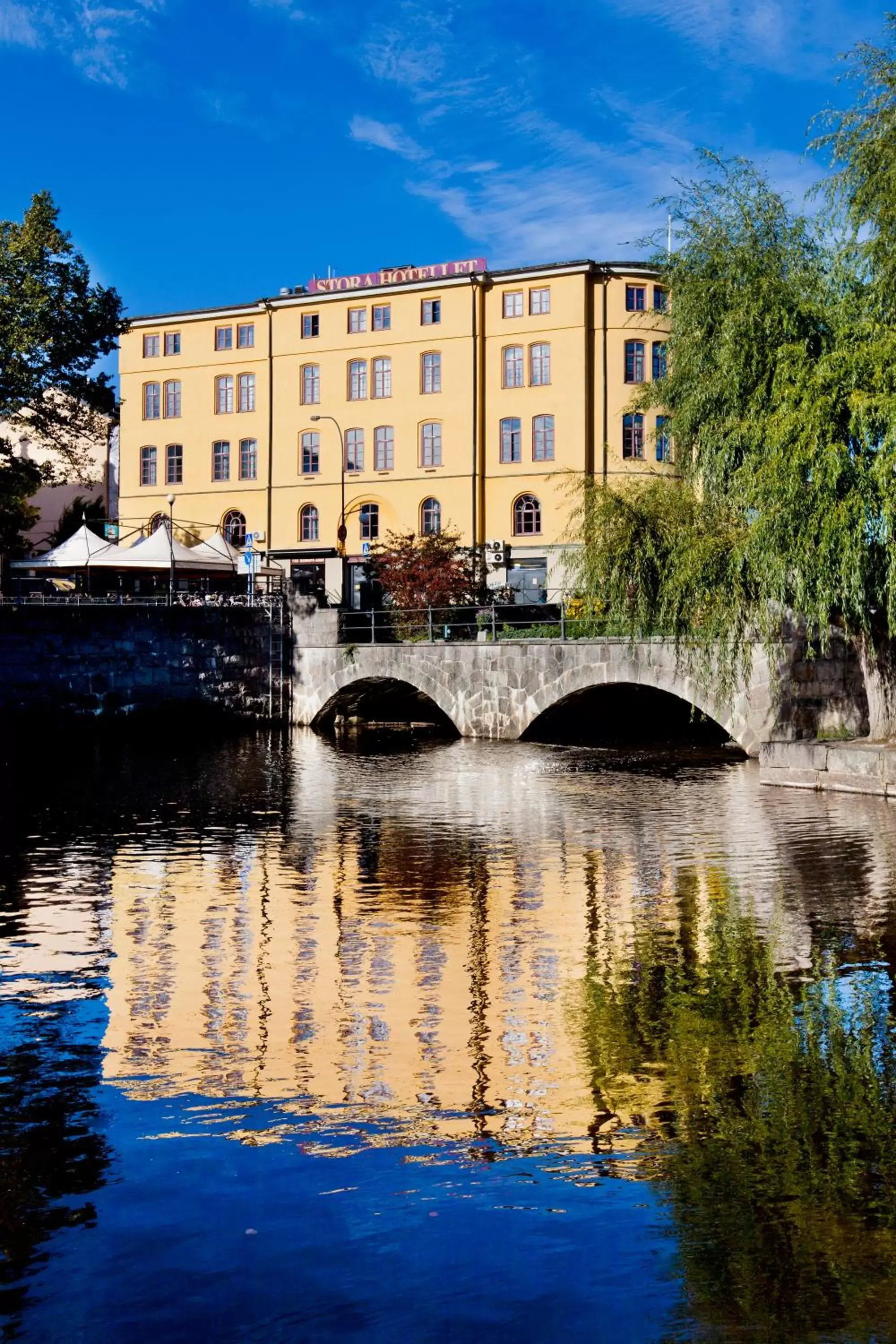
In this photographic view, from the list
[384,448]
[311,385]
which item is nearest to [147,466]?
[311,385]

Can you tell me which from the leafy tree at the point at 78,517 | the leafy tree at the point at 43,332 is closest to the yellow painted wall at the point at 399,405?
the leafy tree at the point at 78,517

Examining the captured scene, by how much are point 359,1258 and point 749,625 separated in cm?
1894

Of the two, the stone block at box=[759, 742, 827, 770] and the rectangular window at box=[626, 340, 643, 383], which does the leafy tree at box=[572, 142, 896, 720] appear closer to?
the stone block at box=[759, 742, 827, 770]

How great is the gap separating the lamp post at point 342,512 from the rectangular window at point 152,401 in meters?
7.73

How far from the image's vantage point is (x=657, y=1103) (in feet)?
20.5

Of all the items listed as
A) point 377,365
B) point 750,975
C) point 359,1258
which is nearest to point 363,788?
point 750,975

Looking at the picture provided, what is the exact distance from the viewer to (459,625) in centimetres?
3091

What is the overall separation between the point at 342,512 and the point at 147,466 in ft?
38.1

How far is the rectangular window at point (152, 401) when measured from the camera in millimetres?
58938

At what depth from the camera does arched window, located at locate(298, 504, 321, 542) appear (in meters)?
55.7

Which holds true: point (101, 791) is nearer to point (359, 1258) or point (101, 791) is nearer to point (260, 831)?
point (260, 831)

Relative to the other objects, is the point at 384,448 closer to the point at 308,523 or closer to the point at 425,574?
the point at 308,523

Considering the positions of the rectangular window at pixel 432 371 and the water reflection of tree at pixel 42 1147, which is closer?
the water reflection of tree at pixel 42 1147

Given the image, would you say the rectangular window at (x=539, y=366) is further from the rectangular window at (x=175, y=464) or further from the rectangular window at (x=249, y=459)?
the rectangular window at (x=175, y=464)
